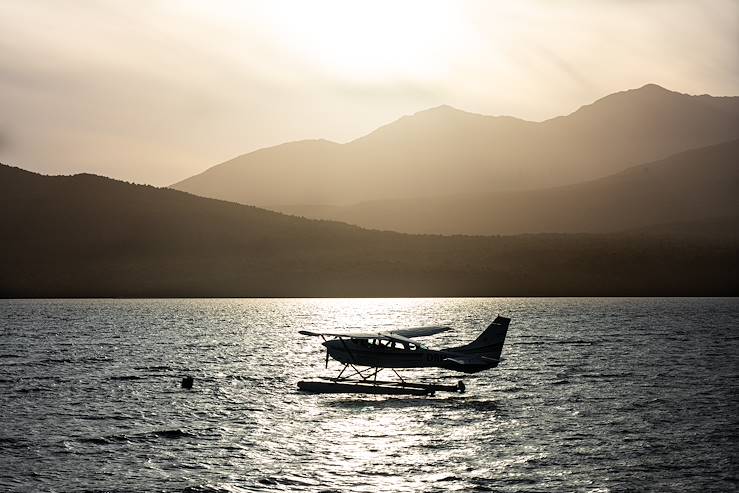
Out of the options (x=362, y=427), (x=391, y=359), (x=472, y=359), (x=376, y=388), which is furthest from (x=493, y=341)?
(x=362, y=427)

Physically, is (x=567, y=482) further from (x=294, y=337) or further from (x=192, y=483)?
(x=294, y=337)

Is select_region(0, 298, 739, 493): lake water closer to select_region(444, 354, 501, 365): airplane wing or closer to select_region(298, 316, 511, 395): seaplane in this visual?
select_region(298, 316, 511, 395): seaplane

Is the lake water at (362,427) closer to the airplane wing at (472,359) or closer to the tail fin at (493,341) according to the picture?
the airplane wing at (472,359)

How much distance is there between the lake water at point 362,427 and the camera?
32719mm

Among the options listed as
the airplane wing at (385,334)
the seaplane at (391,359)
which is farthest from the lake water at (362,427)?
the airplane wing at (385,334)

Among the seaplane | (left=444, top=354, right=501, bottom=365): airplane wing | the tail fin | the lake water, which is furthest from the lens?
the tail fin

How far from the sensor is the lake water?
32719 mm

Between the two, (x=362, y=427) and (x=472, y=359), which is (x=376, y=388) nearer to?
(x=472, y=359)

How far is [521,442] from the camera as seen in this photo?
130ft

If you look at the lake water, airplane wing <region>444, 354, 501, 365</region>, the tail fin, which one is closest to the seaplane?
airplane wing <region>444, 354, 501, 365</region>

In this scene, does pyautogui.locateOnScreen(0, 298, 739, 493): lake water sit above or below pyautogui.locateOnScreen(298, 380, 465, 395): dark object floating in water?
below

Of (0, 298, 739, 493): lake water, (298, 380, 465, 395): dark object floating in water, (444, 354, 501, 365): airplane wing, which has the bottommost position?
(0, 298, 739, 493): lake water

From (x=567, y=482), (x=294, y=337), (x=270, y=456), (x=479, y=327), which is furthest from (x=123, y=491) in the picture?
(x=479, y=327)

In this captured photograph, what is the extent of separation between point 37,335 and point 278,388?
70984mm
